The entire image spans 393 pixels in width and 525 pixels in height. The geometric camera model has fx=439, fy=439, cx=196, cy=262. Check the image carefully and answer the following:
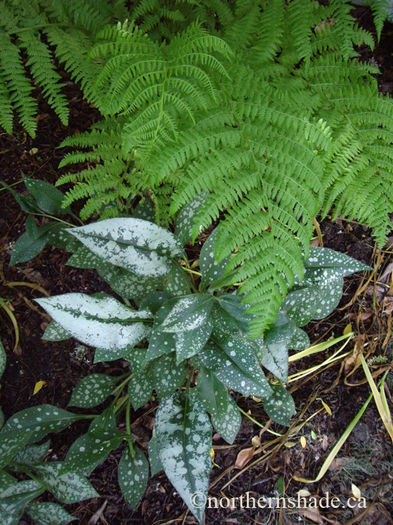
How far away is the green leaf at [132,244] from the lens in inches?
58.9

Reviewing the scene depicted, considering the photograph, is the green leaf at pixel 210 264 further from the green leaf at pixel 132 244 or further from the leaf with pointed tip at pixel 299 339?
the leaf with pointed tip at pixel 299 339

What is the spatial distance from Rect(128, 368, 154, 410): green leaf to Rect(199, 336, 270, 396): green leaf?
0.26 meters

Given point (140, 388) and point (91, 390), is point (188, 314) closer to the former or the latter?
point (140, 388)

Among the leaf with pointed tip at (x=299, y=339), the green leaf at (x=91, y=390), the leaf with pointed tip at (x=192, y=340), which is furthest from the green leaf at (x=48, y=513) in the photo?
the leaf with pointed tip at (x=299, y=339)

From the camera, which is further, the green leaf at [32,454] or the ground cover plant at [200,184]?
the green leaf at [32,454]

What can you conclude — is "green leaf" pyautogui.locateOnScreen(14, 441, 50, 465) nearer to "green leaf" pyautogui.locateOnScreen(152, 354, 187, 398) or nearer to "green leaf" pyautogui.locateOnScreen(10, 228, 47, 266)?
"green leaf" pyautogui.locateOnScreen(152, 354, 187, 398)

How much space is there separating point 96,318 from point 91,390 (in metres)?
0.48

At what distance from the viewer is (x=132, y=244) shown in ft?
5.10

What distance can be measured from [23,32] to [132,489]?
1797 mm

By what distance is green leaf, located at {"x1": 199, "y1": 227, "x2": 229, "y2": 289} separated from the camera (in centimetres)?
168


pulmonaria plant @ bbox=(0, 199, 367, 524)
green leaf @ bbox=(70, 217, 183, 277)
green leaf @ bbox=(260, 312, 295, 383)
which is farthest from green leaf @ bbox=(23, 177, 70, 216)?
green leaf @ bbox=(260, 312, 295, 383)

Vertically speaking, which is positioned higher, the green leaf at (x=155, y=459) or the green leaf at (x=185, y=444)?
the green leaf at (x=185, y=444)

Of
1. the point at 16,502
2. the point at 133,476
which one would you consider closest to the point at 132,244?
the point at 133,476

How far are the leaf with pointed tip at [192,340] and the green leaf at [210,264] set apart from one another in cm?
19
